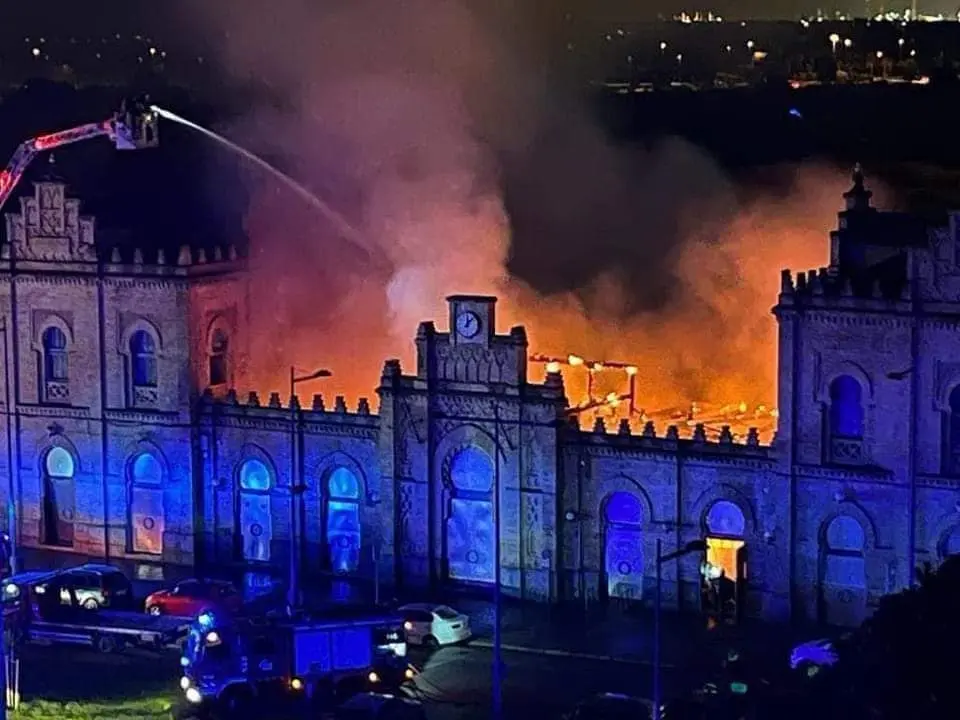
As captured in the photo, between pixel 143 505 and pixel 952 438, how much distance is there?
2514cm

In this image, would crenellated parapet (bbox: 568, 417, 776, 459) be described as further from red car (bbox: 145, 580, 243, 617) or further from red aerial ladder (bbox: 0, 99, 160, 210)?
red aerial ladder (bbox: 0, 99, 160, 210)

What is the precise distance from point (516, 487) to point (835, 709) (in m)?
28.8

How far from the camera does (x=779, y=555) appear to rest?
58688 mm

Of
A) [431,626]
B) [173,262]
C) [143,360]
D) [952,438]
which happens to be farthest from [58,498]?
[952,438]

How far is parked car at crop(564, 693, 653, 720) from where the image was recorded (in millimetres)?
46750

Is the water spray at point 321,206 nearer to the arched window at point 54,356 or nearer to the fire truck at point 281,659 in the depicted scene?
the arched window at point 54,356

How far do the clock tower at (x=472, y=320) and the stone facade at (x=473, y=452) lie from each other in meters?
0.09

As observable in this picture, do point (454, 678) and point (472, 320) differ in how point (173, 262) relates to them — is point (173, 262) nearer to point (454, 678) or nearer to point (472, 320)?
point (472, 320)

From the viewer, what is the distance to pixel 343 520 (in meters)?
65.2

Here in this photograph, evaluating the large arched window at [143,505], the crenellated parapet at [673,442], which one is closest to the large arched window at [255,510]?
the large arched window at [143,505]

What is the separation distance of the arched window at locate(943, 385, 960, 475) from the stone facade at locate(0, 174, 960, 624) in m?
0.07

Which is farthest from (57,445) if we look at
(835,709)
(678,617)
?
(835,709)

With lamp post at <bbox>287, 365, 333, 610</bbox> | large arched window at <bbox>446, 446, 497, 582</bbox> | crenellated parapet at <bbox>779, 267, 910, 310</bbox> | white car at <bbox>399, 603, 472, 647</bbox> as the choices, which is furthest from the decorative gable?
crenellated parapet at <bbox>779, 267, 910, 310</bbox>

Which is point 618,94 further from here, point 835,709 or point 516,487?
point 835,709
